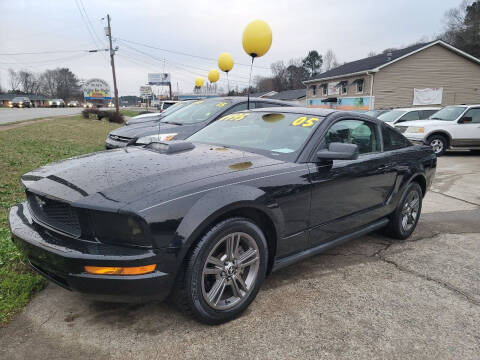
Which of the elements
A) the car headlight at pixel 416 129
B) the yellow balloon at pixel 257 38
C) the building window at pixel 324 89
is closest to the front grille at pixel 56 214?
the yellow balloon at pixel 257 38

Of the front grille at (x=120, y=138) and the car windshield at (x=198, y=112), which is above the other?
the car windshield at (x=198, y=112)

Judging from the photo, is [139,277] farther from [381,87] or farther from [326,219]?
[381,87]

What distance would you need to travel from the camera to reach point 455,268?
3305mm

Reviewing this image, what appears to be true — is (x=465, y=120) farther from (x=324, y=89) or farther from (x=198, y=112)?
(x=324, y=89)

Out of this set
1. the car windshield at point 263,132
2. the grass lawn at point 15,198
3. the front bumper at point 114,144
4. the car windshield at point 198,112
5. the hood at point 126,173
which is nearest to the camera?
the hood at point 126,173

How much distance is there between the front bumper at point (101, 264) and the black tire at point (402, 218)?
113 inches

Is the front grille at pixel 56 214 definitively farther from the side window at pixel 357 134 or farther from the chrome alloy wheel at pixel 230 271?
the side window at pixel 357 134

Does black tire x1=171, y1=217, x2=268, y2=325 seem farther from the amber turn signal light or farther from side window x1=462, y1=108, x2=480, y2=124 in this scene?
side window x1=462, y1=108, x2=480, y2=124

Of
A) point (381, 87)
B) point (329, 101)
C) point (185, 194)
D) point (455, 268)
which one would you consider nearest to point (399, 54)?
point (381, 87)

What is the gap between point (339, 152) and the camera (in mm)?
2754

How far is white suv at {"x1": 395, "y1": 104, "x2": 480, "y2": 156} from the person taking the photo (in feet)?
35.9

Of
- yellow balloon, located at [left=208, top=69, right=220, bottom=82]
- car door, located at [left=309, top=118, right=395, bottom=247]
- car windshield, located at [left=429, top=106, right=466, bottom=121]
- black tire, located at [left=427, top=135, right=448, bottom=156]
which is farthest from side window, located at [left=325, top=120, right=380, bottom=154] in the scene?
yellow balloon, located at [left=208, top=69, right=220, bottom=82]

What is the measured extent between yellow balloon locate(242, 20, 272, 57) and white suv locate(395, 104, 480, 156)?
624 cm

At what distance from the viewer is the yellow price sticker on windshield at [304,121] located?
3.14 meters
